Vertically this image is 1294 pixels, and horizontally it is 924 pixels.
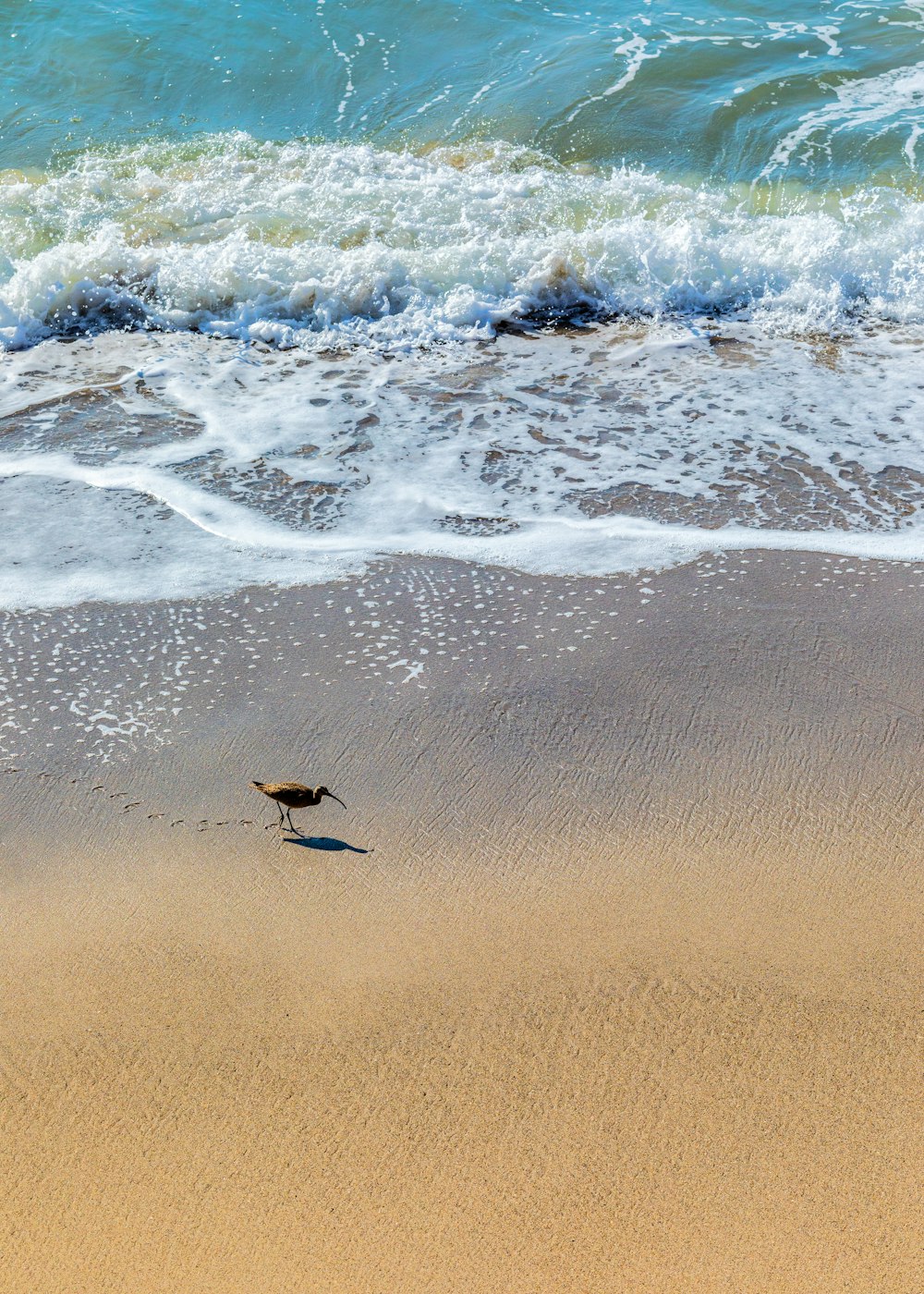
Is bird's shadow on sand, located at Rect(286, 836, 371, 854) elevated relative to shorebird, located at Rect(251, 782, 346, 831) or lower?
lower

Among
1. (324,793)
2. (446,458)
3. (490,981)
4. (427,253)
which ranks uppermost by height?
(427,253)

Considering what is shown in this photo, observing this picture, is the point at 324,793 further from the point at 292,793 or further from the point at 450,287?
the point at 450,287

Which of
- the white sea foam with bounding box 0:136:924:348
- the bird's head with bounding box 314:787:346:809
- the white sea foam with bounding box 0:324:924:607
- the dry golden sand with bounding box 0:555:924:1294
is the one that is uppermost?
the white sea foam with bounding box 0:136:924:348

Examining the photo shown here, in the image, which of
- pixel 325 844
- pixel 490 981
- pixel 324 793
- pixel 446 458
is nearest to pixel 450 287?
pixel 446 458

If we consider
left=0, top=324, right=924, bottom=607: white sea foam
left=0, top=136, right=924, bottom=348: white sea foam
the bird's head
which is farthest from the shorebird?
left=0, top=136, right=924, bottom=348: white sea foam

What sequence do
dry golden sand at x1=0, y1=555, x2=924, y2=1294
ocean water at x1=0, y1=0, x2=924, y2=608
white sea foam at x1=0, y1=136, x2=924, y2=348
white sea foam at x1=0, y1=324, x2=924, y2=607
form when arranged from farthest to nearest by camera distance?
white sea foam at x1=0, y1=136, x2=924, y2=348, ocean water at x1=0, y1=0, x2=924, y2=608, white sea foam at x1=0, y1=324, x2=924, y2=607, dry golden sand at x1=0, y1=555, x2=924, y2=1294

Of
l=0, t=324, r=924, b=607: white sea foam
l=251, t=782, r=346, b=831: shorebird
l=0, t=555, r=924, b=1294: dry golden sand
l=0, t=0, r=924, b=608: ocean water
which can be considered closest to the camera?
l=0, t=555, r=924, b=1294: dry golden sand

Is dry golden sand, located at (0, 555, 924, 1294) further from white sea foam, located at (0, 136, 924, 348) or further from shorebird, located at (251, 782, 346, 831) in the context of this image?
white sea foam, located at (0, 136, 924, 348)
